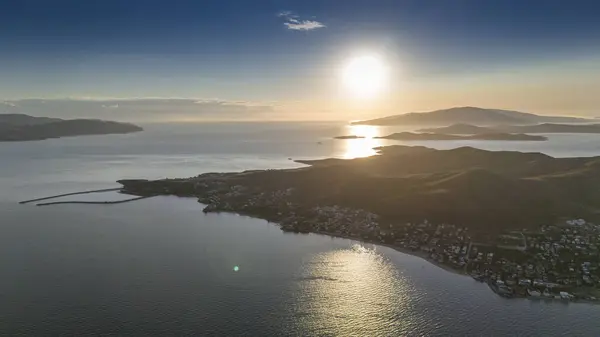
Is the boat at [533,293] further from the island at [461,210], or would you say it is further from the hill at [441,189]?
the hill at [441,189]

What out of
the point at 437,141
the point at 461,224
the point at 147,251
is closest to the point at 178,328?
the point at 147,251

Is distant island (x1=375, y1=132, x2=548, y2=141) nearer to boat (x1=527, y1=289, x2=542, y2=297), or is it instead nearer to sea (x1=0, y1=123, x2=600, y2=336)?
sea (x1=0, y1=123, x2=600, y2=336)

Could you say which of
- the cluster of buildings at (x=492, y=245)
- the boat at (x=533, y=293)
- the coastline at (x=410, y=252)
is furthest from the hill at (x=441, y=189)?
the boat at (x=533, y=293)

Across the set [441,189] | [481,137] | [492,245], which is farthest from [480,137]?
[492,245]

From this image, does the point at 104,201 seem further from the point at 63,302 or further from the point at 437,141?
the point at 437,141

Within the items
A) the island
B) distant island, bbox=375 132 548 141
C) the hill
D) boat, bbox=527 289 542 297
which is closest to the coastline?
the island
